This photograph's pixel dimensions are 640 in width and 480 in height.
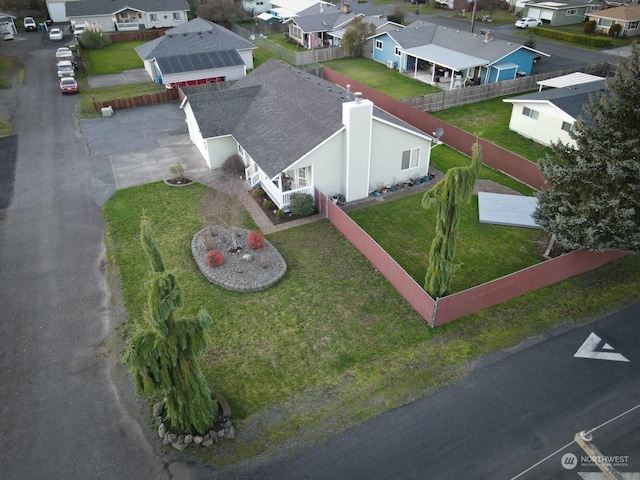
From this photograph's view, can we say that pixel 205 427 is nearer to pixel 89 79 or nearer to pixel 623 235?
pixel 623 235

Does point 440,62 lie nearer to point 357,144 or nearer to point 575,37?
point 357,144

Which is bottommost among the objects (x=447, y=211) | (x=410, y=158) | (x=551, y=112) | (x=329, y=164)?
(x=410, y=158)

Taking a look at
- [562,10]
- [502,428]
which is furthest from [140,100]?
[562,10]

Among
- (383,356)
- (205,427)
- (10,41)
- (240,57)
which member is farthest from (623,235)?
(10,41)

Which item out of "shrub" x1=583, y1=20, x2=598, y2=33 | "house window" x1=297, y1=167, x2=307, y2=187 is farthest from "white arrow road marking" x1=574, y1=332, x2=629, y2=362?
"shrub" x1=583, y1=20, x2=598, y2=33

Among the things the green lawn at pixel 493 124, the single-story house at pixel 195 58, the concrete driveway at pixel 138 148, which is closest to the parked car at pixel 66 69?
the single-story house at pixel 195 58
